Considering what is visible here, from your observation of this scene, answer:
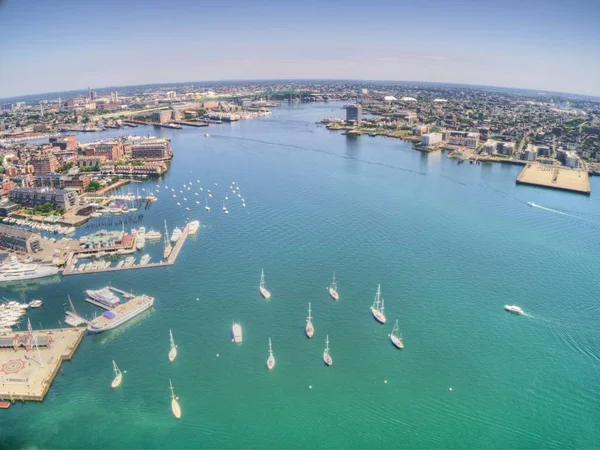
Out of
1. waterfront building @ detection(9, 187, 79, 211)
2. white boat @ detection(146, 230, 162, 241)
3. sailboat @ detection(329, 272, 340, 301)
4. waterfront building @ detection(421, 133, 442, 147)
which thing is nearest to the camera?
sailboat @ detection(329, 272, 340, 301)

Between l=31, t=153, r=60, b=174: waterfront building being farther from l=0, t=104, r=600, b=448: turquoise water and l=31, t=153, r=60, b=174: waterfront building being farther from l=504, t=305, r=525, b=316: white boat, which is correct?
l=504, t=305, r=525, b=316: white boat

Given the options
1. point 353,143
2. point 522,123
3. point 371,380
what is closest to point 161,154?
point 353,143

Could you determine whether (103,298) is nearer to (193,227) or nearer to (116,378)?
(116,378)

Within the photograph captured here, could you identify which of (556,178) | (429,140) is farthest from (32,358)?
(429,140)

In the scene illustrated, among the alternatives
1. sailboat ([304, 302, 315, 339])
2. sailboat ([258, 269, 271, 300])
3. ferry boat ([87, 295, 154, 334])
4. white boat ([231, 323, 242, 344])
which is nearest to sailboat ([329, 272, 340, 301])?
sailboat ([304, 302, 315, 339])

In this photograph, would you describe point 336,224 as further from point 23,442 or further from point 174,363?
point 23,442

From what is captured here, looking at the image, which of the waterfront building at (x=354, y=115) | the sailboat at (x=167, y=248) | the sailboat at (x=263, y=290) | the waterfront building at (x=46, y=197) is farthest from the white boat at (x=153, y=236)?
the waterfront building at (x=354, y=115)

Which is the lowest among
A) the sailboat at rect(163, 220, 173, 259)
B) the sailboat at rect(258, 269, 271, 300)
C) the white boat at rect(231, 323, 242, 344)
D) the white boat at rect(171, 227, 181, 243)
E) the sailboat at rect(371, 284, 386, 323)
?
the white boat at rect(231, 323, 242, 344)
